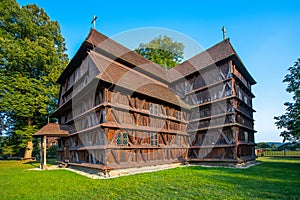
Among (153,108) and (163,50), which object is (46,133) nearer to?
(153,108)

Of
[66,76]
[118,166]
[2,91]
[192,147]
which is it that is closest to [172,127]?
[192,147]

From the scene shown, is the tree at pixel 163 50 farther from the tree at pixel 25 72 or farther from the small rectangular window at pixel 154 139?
the small rectangular window at pixel 154 139

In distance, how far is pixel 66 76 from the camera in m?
16.7

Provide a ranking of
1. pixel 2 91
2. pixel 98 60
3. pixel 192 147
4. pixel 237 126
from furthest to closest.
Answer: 1. pixel 2 91
2. pixel 192 147
3. pixel 237 126
4. pixel 98 60

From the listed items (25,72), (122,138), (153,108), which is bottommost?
(122,138)

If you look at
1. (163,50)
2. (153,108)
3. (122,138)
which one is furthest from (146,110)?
(163,50)

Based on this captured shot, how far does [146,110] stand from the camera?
39.8ft

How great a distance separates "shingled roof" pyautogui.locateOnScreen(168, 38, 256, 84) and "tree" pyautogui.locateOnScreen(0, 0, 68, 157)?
14.1 meters

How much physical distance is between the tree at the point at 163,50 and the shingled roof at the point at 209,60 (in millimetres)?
9297

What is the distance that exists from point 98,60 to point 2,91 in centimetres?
1370

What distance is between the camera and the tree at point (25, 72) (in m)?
19.2

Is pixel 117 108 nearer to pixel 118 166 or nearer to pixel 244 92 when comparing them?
pixel 118 166

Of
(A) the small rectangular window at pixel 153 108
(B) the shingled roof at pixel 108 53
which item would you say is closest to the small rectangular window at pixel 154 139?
(A) the small rectangular window at pixel 153 108

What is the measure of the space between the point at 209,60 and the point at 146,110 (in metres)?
6.98
